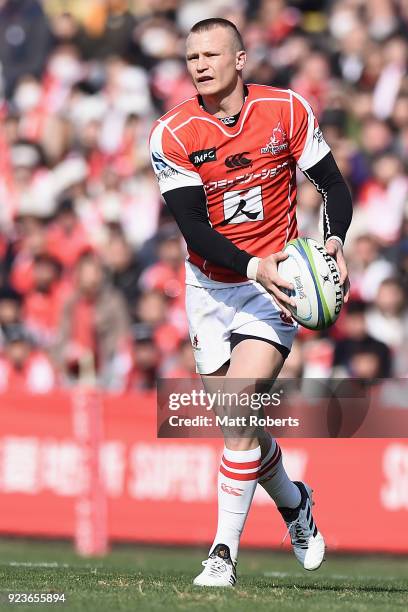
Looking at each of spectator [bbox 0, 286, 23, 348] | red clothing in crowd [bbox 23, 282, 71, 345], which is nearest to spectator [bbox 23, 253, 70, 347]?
red clothing in crowd [bbox 23, 282, 71, 345]

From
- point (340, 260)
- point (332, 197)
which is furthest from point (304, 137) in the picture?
point (340, 260)

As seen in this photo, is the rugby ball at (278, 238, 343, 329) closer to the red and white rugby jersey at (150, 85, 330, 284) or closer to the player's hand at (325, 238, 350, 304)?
the player's hand at (325, 238, 350, 304)

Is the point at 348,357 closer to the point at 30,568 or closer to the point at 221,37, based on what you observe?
the point at 30,568

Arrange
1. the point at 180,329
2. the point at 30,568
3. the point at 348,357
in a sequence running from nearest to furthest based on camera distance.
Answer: the point at 30,568 < the point at 348,357 < the point at 180,329

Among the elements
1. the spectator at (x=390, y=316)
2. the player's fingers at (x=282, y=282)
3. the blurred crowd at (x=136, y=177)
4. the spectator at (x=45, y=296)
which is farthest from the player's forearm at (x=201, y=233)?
the spectator at (x=45, y=296)

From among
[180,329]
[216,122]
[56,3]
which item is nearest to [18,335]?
[180,329]

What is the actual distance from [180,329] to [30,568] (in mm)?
5374

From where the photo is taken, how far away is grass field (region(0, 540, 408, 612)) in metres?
6.38

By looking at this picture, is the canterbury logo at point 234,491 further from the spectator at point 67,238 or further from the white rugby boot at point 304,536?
the spectator at point 67,238

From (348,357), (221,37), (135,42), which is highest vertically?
(135,42)

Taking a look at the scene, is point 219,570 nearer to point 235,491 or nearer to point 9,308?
point 235,491

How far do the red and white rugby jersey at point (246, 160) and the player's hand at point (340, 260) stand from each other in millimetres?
382

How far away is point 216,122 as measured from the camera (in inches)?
297

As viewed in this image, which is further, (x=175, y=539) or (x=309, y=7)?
(x=309, y=7)
